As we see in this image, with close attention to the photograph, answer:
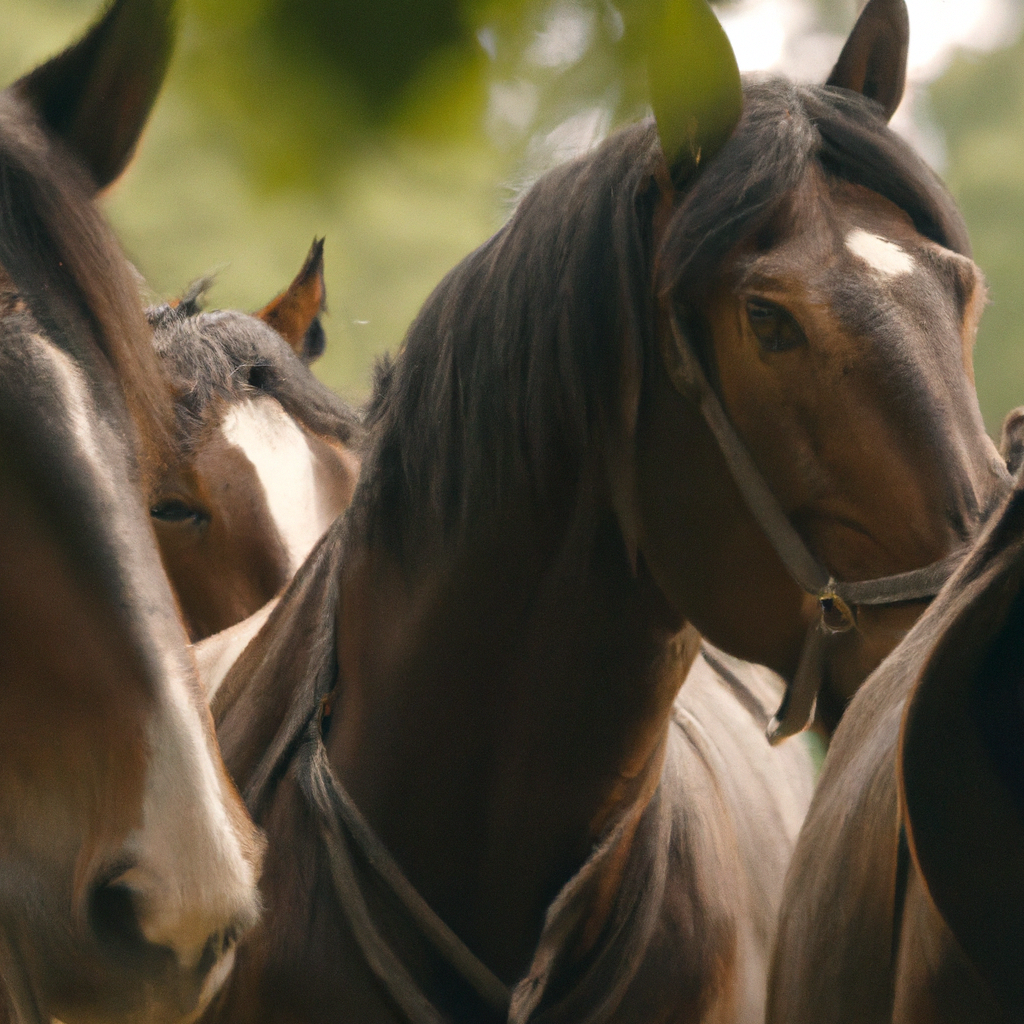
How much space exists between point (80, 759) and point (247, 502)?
6.45 ft

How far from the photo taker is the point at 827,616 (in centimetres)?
161

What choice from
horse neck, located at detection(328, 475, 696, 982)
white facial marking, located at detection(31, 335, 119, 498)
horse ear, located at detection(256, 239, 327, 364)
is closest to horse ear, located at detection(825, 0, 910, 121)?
horse neck, located at detection(328, 475, 696, 982)

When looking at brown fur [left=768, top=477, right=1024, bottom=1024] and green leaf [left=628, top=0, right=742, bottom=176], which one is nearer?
green leaf [left=628, top=0, right=742, bottom=176]

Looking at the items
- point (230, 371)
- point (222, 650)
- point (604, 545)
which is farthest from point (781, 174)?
point (230, 371)

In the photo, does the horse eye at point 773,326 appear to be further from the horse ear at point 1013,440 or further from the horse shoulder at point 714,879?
the horse shoulder at point 714,879

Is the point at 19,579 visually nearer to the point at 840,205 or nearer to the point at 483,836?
the point at 483,836

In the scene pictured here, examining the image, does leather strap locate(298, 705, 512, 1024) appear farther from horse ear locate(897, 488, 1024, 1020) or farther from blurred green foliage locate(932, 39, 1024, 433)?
blurred green foliage locate(932, 39, 1024, 433)

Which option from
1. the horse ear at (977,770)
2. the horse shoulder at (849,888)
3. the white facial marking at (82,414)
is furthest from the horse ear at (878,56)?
the white facial marking at (82,414)

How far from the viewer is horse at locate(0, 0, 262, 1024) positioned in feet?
3.32

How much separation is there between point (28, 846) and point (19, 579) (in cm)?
23

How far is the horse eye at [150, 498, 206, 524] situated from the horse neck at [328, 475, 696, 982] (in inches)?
49.9

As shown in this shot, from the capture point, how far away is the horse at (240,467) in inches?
117

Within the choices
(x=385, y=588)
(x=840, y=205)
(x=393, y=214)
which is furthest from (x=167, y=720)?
(x=840, y=205)

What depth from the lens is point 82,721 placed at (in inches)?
40.1
